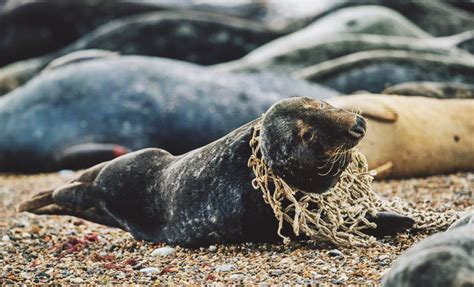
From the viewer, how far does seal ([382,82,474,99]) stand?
6238 mm

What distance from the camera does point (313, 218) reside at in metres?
3.06

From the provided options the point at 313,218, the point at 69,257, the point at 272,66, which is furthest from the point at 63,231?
the point at 272,66

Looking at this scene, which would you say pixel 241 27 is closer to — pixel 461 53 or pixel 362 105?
pixel 461 53

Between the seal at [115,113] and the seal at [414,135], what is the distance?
1.67 meters

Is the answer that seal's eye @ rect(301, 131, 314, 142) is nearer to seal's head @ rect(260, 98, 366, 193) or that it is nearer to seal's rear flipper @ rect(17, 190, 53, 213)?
seal's head @ rect(260, 98, 366, 193)

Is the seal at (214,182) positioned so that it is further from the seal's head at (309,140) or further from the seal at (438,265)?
the seal at (438,265)

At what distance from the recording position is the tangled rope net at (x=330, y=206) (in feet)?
9.81

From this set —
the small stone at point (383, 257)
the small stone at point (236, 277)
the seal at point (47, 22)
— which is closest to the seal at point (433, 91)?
the small stone at point (383, 257)

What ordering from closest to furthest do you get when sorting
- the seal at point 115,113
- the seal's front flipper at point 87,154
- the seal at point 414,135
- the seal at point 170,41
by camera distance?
the seal at point 414,135
the seal's front flipper at point 87,154
the seal at point 115,113
the seal at point 170,41

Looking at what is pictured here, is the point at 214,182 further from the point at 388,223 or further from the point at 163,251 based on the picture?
the point at 388,223

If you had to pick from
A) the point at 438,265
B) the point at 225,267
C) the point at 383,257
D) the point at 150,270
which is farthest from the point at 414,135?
the point at 438,265

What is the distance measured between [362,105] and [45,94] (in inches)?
128

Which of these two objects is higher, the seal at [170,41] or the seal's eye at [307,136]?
the seal's eye at [307,136]

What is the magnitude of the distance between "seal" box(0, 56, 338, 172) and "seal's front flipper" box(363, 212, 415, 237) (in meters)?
3.73
